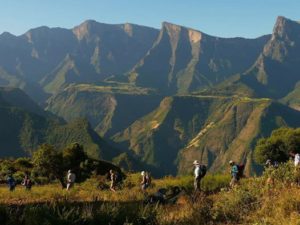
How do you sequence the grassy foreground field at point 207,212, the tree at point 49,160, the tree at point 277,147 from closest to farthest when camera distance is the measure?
the grassy foreground field at point 207,212, the tree at point 49,160, the tree at point 277,147

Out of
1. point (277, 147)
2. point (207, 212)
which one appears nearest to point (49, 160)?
point (207, 212)

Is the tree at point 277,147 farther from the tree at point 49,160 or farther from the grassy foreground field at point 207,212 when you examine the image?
the grassy foreground field at point 207,212

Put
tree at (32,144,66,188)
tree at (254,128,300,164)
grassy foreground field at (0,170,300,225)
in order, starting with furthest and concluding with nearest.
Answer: tree at (254,128,300,164) → tree at (32,144,66,188) → grassy foreground field at (0,170,300,225)

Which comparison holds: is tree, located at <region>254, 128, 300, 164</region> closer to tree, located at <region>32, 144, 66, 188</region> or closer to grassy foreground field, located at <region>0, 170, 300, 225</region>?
tree, located at <region>32, 144, 66, 188</region>

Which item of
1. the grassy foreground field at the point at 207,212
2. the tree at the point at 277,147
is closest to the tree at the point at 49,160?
the grassy foreground field at the point at 207,212

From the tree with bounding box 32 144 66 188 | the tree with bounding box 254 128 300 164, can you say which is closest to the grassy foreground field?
the tree with bounding box 32 144 66 188

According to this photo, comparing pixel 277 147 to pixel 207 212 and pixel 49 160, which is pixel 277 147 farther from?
pixel 207 212

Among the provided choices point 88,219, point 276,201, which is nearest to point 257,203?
point 276,201

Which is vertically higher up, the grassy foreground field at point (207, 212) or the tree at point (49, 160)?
the grassy foreground field at point (207, 212)

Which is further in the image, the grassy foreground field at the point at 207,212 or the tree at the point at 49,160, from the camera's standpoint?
the tree at the point at 49,160

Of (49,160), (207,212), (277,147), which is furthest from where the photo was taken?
(277,147)

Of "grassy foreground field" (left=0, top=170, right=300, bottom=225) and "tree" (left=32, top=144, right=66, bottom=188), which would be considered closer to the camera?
"grassy foreground field" (left=0, top=170, right=300, bottom=225)

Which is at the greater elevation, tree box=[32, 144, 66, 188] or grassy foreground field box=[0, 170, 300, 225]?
grassy foreground field box=[0, 170, 300, 225]

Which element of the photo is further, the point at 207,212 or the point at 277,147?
the point at 277,147
